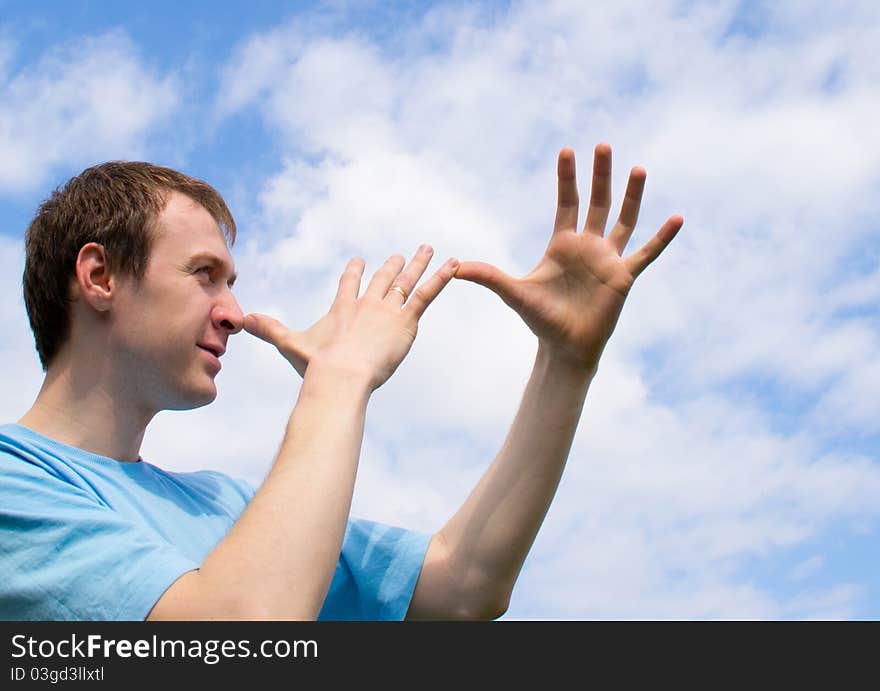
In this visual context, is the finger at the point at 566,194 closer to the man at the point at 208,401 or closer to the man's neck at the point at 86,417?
the man at the point at 208,401

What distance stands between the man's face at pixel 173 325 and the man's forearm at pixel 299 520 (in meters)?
0.83

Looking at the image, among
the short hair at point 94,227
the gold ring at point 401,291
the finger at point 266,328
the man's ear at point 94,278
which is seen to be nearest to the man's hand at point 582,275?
the gold ring at point 401,291

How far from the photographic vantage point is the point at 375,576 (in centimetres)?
363

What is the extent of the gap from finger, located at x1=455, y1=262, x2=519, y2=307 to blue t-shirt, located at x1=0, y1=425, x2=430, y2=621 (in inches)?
41.7

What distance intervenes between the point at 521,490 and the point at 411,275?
1048mm

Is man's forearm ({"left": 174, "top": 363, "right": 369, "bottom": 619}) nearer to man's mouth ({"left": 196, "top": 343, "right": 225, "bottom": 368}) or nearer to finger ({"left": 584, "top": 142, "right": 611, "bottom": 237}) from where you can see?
man's mouth ({"left": 196, "top": 343, "right": 225, "bottom": 368})

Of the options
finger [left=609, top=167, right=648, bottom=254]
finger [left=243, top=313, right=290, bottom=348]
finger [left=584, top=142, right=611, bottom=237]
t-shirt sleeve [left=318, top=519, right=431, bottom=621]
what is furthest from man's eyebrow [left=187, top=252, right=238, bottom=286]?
finger [left=609, top=167, right=648, bottom=254]

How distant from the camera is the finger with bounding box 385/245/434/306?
3.02m

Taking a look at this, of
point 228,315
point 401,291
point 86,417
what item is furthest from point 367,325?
point 86,417

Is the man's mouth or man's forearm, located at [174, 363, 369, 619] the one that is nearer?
man's forearm, located at [174, 363, 369, 619]

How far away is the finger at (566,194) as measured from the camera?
11.6ft
